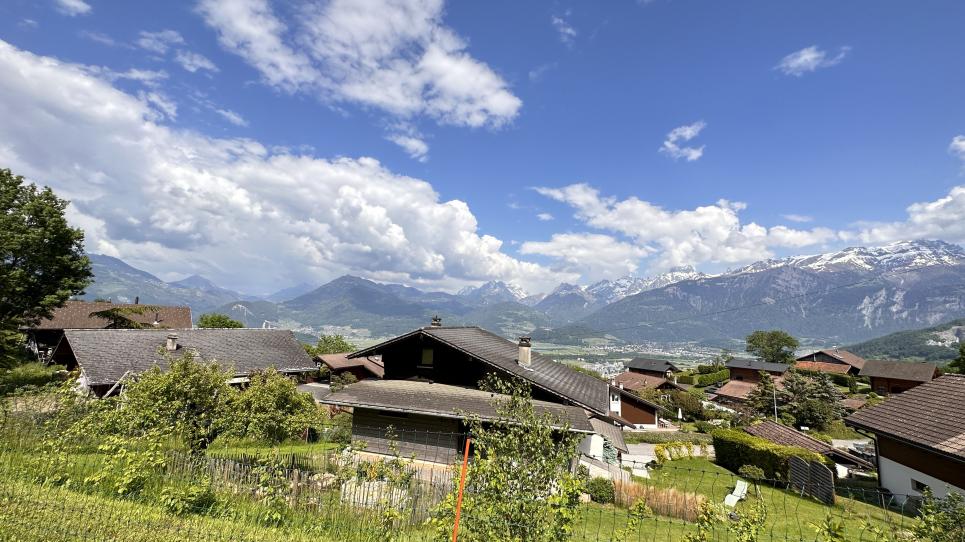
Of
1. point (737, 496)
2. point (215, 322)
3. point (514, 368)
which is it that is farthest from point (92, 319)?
point (737, 496)

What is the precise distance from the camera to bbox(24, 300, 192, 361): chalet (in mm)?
53938

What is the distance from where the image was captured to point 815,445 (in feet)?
89.6

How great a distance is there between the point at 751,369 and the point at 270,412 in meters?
96.5

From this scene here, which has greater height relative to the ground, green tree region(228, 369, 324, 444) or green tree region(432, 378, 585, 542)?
green tree region(432, 378, 585, 542)

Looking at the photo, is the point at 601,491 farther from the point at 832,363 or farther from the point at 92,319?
the point at 832,363

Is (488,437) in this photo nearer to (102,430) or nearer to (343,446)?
(102,430)

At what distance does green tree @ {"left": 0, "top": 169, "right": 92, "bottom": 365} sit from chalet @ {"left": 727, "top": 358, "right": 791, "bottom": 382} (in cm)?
10495

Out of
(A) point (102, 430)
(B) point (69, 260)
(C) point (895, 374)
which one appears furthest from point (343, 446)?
(C) point (895, 374)

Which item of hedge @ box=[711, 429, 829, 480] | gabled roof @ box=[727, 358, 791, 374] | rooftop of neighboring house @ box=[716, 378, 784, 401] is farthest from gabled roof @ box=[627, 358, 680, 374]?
hedge @ box=[711, 429, 829, 480]

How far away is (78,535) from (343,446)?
1492 cm

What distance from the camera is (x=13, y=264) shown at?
109ft

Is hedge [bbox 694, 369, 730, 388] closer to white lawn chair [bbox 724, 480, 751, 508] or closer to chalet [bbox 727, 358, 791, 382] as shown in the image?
chalet [bbox 727, 358, 791, 382]

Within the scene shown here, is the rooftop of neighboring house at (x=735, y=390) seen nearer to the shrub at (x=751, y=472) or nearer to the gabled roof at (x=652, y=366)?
the gabled roof at (x=652, y=366)

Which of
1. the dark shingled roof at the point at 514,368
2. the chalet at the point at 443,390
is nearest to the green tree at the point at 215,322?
the dark shingled roof at the point at 514,368
